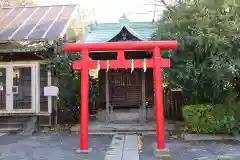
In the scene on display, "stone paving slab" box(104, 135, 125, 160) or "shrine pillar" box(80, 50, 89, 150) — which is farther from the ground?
"shrine pillar" box(80, 50, 89, 150)

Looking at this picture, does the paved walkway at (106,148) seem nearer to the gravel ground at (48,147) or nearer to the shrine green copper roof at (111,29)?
the gravel ground at (48,147)

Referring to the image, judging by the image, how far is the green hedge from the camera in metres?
10.6

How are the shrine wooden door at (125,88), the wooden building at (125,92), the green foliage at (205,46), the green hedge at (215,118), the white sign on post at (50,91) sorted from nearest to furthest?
the green foliage at (205,46), the green hedge at (215,118), the white sign on post at (50,91), the wooden building at (125,92), the shrine wooden door at (125,88)

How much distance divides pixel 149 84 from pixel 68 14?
5410 mm

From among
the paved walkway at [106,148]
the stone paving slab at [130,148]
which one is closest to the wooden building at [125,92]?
the paved walkway at [106,148]

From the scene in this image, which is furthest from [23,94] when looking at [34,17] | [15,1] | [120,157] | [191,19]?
[15,1]

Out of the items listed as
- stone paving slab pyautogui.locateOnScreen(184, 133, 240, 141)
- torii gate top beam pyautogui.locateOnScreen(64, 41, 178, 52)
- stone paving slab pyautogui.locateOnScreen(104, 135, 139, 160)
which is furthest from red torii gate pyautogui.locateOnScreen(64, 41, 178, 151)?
stone paving slab pyautogui.locateOnScreen(184, 133, 240, 141)

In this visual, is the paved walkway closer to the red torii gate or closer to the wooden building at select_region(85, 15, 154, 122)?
the red torii gate

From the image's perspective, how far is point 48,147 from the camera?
9320 millimetres

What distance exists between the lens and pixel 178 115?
14.6 meters

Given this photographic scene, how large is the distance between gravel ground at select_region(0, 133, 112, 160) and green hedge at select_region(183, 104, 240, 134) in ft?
10.5

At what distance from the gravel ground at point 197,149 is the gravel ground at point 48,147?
1331 millimetres

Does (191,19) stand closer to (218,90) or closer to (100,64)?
(218,90)

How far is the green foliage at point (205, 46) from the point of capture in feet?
31.8
